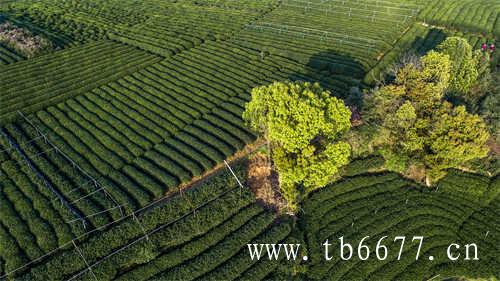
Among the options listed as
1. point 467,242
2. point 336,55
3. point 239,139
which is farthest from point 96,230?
point 336,55

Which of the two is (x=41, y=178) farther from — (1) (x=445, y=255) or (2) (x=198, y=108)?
(1) (x=445, y=255)

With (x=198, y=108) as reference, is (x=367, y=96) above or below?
above

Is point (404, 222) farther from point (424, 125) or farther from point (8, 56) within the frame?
point (8, 56)

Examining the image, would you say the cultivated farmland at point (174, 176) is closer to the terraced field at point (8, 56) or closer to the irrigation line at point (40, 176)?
the irrigation line at point (40, 176)

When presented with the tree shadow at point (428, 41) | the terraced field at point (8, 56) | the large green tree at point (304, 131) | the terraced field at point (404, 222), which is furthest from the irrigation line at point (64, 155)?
the tree shadow at point (428, 41)

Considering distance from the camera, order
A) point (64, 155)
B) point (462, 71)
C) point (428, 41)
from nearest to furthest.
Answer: point (64, 155), point (462, 71), point (428, 41)

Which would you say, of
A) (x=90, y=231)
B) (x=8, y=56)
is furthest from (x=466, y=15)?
(x=8, y=56)

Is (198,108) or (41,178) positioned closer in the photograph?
(41,178)
